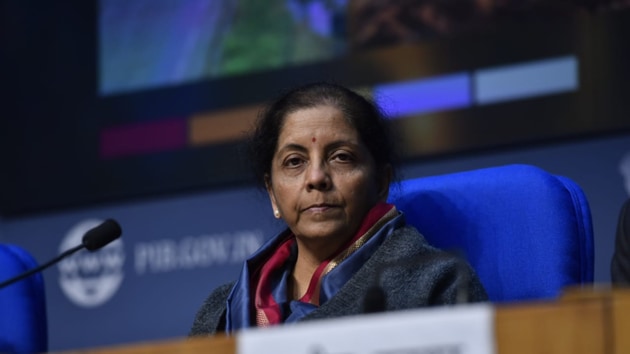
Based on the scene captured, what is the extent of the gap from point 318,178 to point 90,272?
190cm

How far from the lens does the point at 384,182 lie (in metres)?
2.39

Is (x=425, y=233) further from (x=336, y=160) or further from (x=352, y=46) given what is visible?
(x=352, y=46)

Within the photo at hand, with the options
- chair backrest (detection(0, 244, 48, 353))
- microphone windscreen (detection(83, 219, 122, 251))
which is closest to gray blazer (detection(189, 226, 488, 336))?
microphone windscreen (detection(83, 219, 122, 251))

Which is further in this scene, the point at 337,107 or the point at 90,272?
the point at 90,272

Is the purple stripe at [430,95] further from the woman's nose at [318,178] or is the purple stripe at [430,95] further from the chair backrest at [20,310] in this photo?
the chair backrest at [20,310]

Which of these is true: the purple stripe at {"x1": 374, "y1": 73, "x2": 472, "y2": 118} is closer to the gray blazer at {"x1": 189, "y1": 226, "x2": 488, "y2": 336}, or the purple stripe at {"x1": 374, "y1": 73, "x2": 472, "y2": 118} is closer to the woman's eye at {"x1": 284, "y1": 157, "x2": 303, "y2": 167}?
the woman's eye at {"x1": 284, "y1": 157, "x2": 303, "y2": 167}

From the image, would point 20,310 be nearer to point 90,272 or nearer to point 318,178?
point 318,178

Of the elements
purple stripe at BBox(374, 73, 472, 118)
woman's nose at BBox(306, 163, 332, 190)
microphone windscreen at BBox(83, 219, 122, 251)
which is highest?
purple stripe at BBox(374, 73, 472, 118)

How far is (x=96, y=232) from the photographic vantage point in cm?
229

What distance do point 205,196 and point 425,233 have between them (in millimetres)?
1624

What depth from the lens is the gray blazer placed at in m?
2.01

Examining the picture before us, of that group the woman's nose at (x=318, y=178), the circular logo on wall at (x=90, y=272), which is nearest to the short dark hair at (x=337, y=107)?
the woman's nose at (x=318, y=178)

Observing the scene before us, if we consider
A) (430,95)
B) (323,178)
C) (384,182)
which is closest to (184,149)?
(430,95)

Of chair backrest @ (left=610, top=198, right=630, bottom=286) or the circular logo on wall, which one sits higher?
the circular logo on wall
